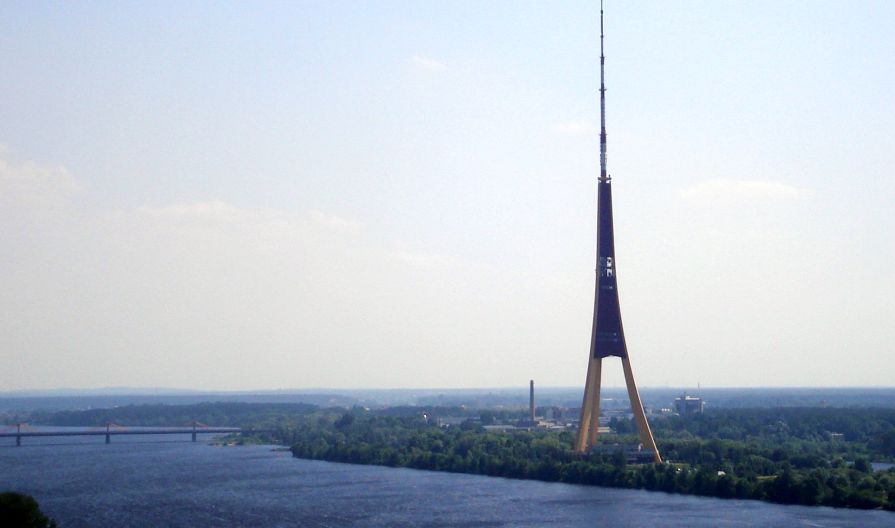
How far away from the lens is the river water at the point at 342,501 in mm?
28266

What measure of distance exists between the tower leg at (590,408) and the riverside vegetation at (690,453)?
0.75 m

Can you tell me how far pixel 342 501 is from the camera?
32812 millimetres

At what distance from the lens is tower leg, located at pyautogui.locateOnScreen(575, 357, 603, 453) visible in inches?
1495

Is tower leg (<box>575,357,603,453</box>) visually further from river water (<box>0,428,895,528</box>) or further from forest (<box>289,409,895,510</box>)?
river water (<box>0,428,895,528</box>)

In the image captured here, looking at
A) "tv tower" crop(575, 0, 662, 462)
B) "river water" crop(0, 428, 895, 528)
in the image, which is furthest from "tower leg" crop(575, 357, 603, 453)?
"river water" crop(0, 428, 895, 528)

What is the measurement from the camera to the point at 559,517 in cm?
2873

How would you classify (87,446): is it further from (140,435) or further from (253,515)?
(253,515)

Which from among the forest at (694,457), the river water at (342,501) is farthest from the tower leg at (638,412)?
the river water at (342,501)

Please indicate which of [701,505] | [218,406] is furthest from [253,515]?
[218,406]

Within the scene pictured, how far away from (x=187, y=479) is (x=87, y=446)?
2622cm

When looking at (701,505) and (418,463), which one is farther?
(418,463)

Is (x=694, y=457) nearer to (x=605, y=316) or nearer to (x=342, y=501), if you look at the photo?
(x=605, y=316)

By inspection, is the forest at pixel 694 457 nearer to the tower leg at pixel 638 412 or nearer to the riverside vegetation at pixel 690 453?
the riverside vegetation at pixel 690 453

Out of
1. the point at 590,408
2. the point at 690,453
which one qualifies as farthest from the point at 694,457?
the point at 590,408
